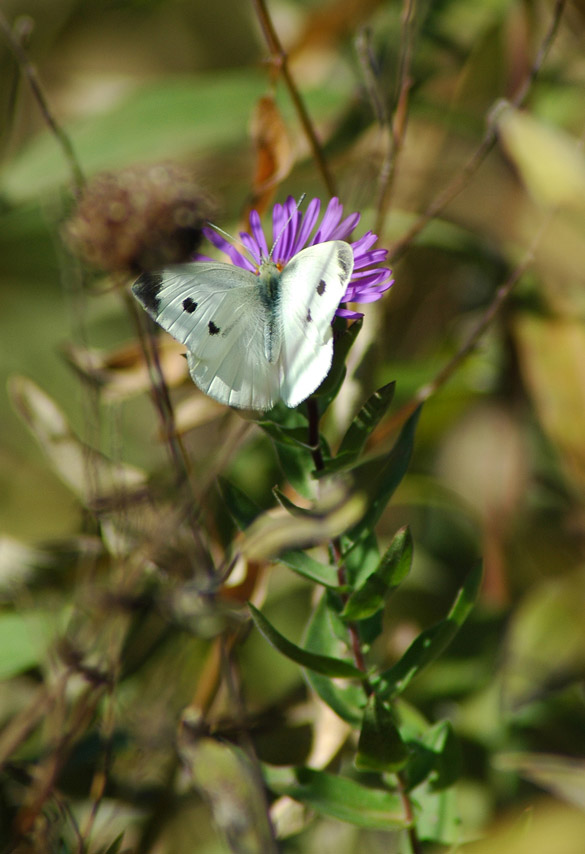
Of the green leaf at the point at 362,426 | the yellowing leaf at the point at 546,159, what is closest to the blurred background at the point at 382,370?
the yellowing leaf at the point at 546,159

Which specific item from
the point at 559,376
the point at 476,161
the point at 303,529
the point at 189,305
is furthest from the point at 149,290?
the point at 559,376

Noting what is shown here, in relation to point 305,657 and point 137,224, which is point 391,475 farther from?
point 137,224

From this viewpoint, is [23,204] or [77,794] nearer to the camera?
[77,794]

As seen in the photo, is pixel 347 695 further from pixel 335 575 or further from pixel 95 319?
pixel 95 319

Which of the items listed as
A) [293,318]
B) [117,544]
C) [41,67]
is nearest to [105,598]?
[117,544]

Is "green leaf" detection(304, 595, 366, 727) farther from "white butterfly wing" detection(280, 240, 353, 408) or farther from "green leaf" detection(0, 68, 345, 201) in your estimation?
"green leaf" detection(0, 68, 345, 201)

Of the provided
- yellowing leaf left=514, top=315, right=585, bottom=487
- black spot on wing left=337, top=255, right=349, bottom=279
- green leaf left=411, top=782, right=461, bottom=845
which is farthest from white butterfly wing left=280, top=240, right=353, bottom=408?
yellowing leaf left=514, top=315, right=585, bottom=487
